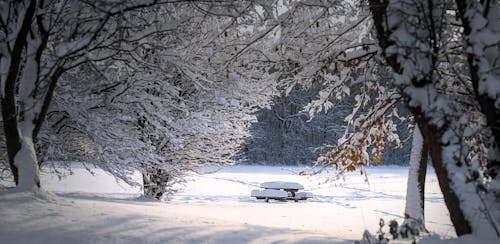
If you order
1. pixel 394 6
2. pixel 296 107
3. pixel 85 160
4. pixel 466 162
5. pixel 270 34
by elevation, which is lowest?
pixel 466 162

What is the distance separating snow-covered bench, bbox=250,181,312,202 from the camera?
20.1 metres

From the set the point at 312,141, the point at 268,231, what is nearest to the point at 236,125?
the point at 268,231

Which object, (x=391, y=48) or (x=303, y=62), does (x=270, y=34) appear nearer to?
(x=303, y=62)

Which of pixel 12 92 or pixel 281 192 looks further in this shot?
pixel 281 192

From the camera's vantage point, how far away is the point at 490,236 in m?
3.70

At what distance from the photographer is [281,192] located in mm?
20219

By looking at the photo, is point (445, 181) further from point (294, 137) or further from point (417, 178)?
point (294, 137)

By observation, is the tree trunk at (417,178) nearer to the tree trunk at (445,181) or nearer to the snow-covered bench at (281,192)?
the tree trunk at (445,181)

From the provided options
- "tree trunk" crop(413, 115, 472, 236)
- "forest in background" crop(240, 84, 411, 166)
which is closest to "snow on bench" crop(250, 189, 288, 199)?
"tree trunk" crop(413, 115, 472, 236)

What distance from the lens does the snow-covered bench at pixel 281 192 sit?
20.1 m

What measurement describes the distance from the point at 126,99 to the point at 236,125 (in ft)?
12.2

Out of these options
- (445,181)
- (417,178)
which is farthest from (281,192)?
(445,181)

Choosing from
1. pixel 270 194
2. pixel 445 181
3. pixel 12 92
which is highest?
pixel 12 92

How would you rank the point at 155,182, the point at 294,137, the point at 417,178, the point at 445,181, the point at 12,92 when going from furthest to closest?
1. the point at 294,137
2. the point at 155,182
3. the point at 417,178
4. the point at 12,92
5. the point at 445,181
